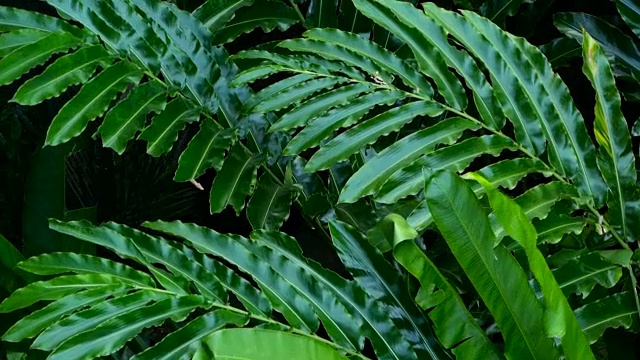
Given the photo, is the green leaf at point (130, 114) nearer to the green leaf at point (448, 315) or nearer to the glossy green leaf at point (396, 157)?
the glossy green leaf at point (396, 157)

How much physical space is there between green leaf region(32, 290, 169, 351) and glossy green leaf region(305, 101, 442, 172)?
25 cm

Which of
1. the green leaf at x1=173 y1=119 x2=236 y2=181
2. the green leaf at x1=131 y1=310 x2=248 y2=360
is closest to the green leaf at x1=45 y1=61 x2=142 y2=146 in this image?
the green leaf at x1=173 y1=119 x2=236 y2=181

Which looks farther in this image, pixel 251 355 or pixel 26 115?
pixel 26 115

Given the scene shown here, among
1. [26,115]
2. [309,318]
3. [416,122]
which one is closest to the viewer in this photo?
[309,318]

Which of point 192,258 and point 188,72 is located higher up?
point 188,72

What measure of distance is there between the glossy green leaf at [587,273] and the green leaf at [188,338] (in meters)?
0.34

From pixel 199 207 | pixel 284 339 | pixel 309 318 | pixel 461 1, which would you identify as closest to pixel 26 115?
pixel 199 207

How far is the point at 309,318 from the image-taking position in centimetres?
70

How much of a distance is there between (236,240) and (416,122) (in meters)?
0.55

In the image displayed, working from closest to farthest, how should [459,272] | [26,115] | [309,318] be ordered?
[309,318] < [459,272] < [26,115]

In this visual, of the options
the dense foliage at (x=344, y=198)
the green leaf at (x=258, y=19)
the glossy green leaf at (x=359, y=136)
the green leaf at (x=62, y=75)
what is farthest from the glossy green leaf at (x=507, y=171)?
the green leaf at (x=258, y=19)

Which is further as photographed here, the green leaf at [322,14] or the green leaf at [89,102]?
the green leaf at [322,14]

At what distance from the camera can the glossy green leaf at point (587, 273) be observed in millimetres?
771

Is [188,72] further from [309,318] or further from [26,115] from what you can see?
[26,115]
